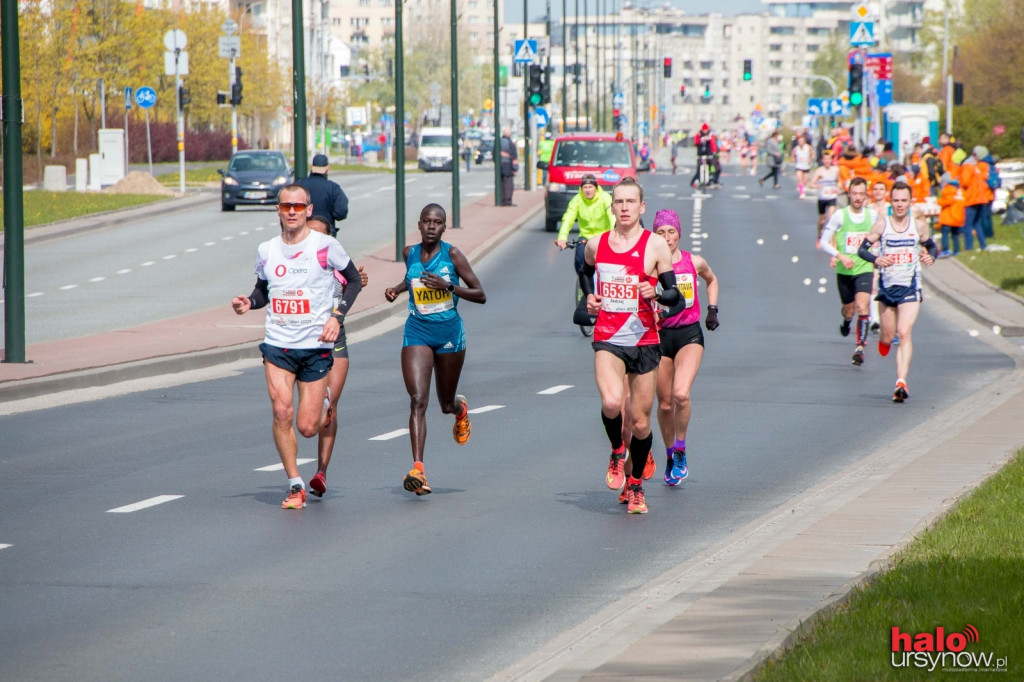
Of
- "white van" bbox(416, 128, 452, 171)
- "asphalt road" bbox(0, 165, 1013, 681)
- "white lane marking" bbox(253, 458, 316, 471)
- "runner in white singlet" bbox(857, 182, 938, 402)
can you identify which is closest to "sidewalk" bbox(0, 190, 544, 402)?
"asphalt road" bbox(0, 165, 1013, 681)

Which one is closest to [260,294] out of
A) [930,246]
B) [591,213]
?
[930,246]

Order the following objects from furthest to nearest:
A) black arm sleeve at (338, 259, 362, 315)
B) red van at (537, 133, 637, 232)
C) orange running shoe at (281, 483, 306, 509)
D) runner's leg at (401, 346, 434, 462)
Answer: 1. red van at (537, 133, 637, 232)
2. runner's leg at (401, 346, 434, 462)
3. black arm sleeve at (338, 259, 362, 315)
4. orange running shoe at (281, 483, 306, 509)

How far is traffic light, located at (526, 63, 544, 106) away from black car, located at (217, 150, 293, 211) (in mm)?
8046

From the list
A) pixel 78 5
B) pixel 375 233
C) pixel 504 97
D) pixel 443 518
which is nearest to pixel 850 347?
pixel 443 518

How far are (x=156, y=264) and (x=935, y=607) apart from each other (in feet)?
85.6

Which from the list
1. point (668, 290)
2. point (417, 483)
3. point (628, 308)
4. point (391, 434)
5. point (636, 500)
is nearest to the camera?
point (668, 290)

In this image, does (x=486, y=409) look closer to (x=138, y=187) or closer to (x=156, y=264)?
(x=156, y=264)

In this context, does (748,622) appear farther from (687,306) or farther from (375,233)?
(375,233)

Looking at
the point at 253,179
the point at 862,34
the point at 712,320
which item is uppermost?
the point at 862,34

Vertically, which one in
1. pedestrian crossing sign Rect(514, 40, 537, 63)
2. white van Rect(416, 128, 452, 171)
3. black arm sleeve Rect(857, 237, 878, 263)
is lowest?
black arm sleeve Rect(857, 237, 878, 263)

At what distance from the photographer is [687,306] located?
1107cm

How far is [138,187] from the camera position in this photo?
5178cm

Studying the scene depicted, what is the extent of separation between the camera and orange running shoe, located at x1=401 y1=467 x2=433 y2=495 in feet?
33.4

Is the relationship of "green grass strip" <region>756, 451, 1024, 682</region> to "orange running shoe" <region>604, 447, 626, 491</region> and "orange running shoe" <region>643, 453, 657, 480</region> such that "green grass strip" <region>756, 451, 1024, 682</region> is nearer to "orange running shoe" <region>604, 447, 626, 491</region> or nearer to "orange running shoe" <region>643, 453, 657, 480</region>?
"orange running shoe" <region>643, 453, 657, 480</region>
